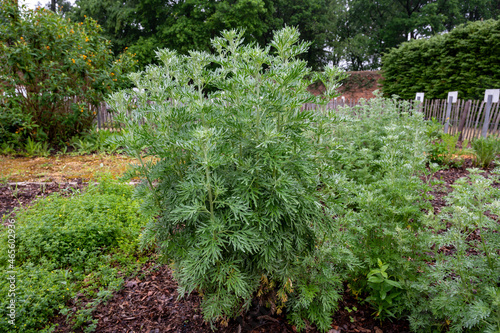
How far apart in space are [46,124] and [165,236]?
700 cm

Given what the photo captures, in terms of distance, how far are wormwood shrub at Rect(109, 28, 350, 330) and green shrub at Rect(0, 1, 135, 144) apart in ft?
20.6

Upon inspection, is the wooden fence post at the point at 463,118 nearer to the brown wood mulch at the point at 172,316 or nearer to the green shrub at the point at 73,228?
the brown wood mulch at the point at 172,316

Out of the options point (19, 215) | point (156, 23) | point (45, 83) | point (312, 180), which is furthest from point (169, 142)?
point (156, 23)

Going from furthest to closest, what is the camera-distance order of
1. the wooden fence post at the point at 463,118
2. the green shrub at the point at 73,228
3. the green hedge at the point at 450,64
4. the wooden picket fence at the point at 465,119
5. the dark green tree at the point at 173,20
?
the dark green tree at the point at 173,20
the green hedge at the point at 450,64
the wooden fence post at the point at 463,118
the wooden picket fence at the point at 465,119
the green shrub at the point at 73,228

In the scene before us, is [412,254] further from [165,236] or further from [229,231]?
[165,236]

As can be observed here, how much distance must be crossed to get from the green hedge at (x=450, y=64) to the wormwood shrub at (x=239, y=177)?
14.6 meters

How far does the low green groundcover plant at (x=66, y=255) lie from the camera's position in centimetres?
218

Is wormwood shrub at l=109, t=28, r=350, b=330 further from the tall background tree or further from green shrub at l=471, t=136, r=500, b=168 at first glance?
the tall background tree

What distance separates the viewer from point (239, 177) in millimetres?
1634

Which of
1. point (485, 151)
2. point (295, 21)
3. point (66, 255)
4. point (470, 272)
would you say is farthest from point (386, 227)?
point (295, 21)

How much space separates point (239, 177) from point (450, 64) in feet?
52.4

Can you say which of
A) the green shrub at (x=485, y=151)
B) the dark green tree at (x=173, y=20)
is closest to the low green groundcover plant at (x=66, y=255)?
the green shrub at (x=485, y=151)

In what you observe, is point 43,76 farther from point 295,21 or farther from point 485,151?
point 295,21

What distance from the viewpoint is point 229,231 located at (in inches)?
64.8
